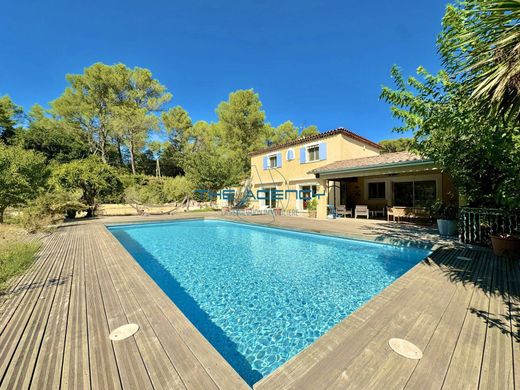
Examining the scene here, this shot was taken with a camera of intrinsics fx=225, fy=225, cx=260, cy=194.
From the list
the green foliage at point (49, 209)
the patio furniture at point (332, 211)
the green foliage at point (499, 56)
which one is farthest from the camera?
the patio furniture at point (332, 211)

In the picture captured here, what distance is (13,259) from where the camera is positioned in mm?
5562

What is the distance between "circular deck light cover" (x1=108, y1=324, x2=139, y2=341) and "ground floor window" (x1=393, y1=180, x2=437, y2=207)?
527 inches

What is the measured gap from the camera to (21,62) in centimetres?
1914

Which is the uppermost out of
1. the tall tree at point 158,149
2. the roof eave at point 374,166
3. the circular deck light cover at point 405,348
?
the tall tree at point 158,149

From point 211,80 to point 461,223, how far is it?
1971 centimetres

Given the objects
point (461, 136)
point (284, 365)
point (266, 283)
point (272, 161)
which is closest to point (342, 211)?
point (272, 161)

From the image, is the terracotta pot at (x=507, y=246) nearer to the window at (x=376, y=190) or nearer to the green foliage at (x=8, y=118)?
the window at (x=376, y=190)

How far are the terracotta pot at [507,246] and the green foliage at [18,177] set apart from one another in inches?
662

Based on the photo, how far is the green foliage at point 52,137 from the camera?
26828 millimetres

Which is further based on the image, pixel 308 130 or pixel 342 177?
pixel 308 130

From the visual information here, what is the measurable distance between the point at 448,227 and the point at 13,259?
13005mm

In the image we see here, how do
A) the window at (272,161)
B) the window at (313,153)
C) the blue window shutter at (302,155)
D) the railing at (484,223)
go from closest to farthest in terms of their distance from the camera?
1. the railing at (484,223)
2. the window at (313,153)
3. the blue window shutter at (302,155)
4. the window at (272,161)

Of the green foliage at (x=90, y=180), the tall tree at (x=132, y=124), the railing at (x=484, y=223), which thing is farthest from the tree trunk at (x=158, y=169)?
the railing at (x=484, y=223)

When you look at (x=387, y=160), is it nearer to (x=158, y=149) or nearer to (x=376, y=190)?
(x=376, y=190)
